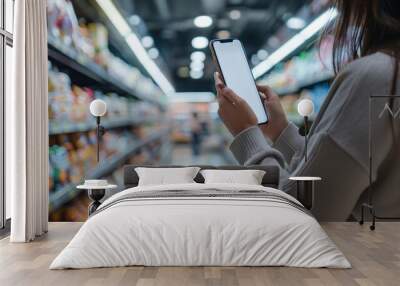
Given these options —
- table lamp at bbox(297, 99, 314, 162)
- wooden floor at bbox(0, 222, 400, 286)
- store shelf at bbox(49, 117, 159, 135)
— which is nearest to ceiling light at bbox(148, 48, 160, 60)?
store shelf at bbox(49, 117, 159, 135)

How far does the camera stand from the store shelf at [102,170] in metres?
6.44

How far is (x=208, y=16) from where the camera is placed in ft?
21.9

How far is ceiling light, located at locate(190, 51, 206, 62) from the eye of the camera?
6.68 metres

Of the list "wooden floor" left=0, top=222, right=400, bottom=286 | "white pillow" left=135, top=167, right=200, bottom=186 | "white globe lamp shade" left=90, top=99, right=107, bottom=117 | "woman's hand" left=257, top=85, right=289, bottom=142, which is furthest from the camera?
"woman's hand" left=257, top=85, right=289, bottom=142

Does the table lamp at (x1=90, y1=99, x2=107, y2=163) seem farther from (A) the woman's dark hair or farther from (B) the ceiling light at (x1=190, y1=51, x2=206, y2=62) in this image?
(A) the woman's dark hair

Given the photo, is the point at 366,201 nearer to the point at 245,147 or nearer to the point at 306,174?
the point at 306,174

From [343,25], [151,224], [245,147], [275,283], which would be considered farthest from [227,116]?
[275,283]

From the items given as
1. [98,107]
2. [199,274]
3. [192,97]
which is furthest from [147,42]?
[199,274]

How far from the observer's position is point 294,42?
21.5 ft

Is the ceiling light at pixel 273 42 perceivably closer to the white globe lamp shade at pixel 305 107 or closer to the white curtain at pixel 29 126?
the white globe lamp shade at pixel 305 107

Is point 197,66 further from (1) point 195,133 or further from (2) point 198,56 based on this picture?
(1) point 195,133

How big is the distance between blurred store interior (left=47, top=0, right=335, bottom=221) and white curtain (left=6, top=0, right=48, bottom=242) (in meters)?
0.65

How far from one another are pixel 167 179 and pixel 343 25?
103 inches

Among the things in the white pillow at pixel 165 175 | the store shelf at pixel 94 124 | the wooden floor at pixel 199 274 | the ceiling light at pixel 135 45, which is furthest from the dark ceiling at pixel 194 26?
the wooden floor at pixel 199 274
